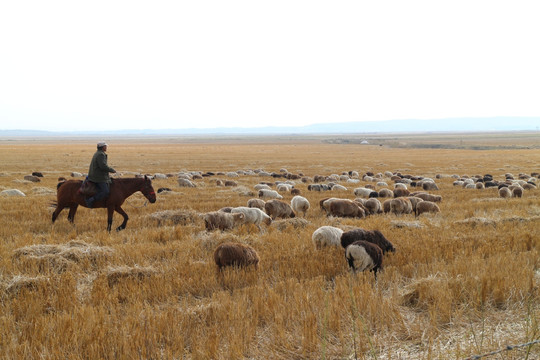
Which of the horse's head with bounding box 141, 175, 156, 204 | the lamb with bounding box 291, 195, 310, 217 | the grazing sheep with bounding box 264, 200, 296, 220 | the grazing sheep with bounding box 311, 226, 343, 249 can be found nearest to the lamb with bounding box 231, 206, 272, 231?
the grazing sheep with bounding box 264, 200, 296, 220

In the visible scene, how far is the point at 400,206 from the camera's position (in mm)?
13445

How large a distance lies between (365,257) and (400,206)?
7536 mm

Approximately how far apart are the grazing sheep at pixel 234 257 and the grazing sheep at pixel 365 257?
5.56ft

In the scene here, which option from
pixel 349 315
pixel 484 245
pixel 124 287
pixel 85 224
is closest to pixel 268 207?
pixel 85 224

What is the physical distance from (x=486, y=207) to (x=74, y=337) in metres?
14.0

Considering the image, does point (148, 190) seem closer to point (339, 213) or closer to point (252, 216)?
point (252, 216)

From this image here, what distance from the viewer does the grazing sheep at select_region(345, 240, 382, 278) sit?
6.52 m

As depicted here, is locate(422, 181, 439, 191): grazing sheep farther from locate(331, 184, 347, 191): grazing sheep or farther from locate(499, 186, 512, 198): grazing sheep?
locate(331, 184, 347, 191): grazing sheep

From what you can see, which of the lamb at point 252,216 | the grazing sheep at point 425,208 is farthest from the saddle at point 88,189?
the grazing sheep at point 425,208

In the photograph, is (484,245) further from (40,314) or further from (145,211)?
(145,211)

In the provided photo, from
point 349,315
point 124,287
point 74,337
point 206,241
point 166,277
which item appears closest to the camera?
point 74,337

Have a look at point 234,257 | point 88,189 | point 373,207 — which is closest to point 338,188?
point 373,207

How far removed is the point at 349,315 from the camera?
4602 mm

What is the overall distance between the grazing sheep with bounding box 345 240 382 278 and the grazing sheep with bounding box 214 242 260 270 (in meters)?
1.70
